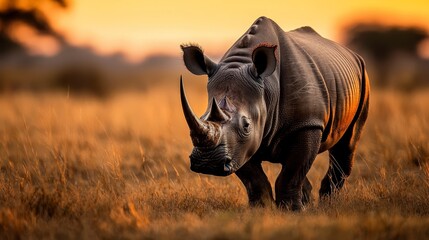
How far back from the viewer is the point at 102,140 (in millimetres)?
11039

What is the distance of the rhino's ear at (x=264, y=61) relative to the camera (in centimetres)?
553

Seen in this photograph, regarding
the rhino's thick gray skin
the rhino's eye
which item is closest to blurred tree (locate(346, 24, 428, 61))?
the rhino's thick gray skin

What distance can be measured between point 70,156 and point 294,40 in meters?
3.41

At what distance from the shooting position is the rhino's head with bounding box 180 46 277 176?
4.94 metres

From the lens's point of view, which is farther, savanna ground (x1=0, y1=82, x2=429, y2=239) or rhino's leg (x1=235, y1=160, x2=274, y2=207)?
rhino's leg (x1=235, y1=160, x2=274, y2=207)

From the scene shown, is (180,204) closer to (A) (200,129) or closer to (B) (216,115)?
(B) (216,115)

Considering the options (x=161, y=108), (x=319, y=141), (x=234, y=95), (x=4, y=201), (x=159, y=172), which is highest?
(x=234, y=95)

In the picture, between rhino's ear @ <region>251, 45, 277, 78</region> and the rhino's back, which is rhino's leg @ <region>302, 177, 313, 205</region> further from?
rhino's ear @ <region>251, 45, 277, 78</region>

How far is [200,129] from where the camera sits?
4.82m

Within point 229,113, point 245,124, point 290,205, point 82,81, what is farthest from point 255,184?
point 82,81

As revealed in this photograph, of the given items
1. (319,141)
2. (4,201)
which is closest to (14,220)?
(4,201)

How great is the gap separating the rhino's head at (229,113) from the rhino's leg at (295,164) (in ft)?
1.41

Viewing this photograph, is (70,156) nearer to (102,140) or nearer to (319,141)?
Answer: (102,140)

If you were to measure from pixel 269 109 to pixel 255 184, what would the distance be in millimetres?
688
